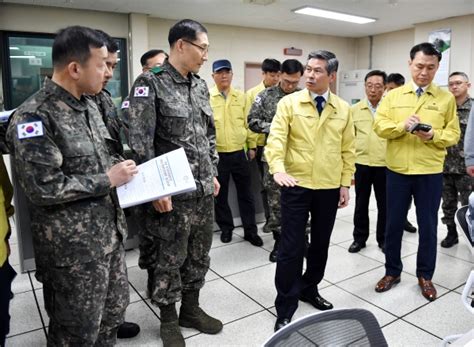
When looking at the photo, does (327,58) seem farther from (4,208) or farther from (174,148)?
(4,208)

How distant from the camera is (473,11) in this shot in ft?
20.3

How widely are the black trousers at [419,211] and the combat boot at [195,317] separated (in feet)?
4.27

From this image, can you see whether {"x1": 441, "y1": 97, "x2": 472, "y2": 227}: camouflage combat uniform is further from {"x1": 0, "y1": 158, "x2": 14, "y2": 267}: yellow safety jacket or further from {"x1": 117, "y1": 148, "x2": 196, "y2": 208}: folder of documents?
{"x1": 0, "y1": 158, "x2": 14, "y2": 267}: yellow safety jacket

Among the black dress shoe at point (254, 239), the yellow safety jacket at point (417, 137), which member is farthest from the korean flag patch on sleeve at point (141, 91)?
the black dress shoe at point (254, 239)

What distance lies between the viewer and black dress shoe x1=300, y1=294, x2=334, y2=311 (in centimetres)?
237

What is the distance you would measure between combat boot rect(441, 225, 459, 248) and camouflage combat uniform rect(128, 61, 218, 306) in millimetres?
2468

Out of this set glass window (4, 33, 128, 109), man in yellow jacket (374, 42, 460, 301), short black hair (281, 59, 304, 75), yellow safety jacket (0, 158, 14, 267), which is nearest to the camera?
yellow safety jacket (0, 158, 14, 267)

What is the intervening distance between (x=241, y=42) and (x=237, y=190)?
4.53 m

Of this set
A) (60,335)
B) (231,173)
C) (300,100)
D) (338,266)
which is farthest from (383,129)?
(60,335)

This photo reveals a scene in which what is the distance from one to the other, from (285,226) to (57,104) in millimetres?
1296

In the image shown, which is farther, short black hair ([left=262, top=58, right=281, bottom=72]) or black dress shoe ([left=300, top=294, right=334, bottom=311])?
short black hair ([left=262, top=58, right=281, bottom=72])

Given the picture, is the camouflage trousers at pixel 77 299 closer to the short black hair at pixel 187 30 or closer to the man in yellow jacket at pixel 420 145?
the short black hair at pixel 187 30

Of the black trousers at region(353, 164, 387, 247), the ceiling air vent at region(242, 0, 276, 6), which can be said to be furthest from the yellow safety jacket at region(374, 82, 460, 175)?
the ceiling air vent at region(242, 0, 276, 6)

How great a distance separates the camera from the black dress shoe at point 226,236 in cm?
359
